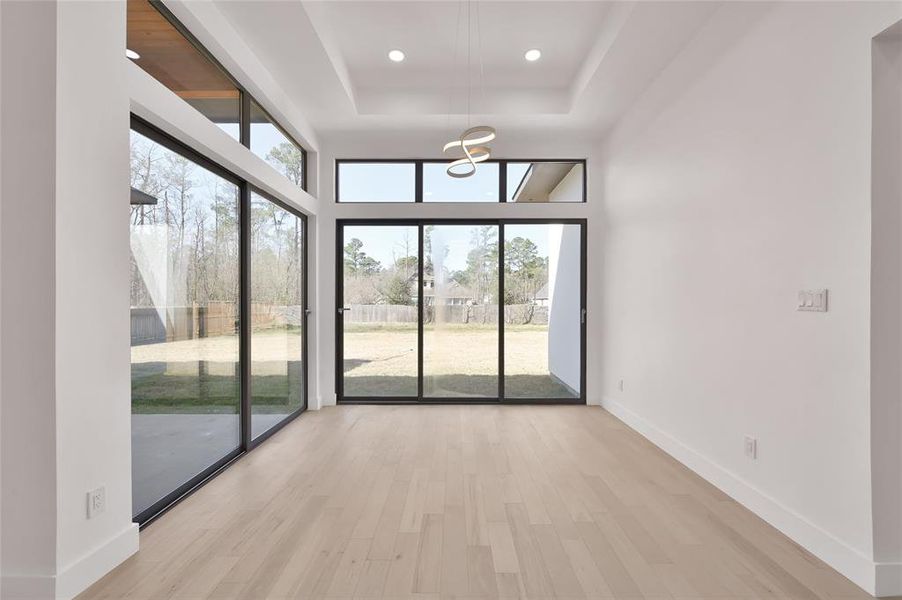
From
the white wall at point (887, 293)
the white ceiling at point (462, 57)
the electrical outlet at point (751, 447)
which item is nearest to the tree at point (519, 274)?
the white ceiling at point (462, 57)

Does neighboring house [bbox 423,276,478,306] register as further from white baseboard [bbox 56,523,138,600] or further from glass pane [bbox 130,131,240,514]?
white baseboard [bbox 56,523,138,600]

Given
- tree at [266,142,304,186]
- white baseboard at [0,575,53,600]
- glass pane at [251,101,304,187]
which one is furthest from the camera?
tree at [266,142,304,186]

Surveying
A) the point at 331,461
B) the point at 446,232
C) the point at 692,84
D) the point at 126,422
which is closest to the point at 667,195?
the point at 692,84

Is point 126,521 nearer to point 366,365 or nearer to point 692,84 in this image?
point 366,365

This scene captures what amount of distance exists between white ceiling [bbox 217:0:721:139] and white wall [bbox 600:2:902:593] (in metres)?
0.40

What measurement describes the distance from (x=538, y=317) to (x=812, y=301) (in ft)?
10.3

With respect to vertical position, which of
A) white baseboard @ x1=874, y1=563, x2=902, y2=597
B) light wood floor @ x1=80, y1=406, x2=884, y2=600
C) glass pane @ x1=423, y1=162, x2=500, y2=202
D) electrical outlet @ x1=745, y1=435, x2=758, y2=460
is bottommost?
light wood floor @ x1=80, y1=406, x2=884, y2=600

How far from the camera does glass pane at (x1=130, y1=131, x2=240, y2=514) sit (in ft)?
7.90

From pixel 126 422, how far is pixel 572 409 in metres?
→ 4.16

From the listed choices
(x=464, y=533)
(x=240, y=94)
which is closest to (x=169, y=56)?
(x=240, y=94)

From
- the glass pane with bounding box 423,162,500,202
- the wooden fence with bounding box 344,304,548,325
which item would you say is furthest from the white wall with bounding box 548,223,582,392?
the glass pane with bounding box 423,162,500,202

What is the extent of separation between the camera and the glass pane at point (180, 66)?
2.38 metres

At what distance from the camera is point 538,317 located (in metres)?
5.20

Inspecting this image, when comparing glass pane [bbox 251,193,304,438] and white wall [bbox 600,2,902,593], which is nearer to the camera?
white wall [bbox 600,2,902,593]
